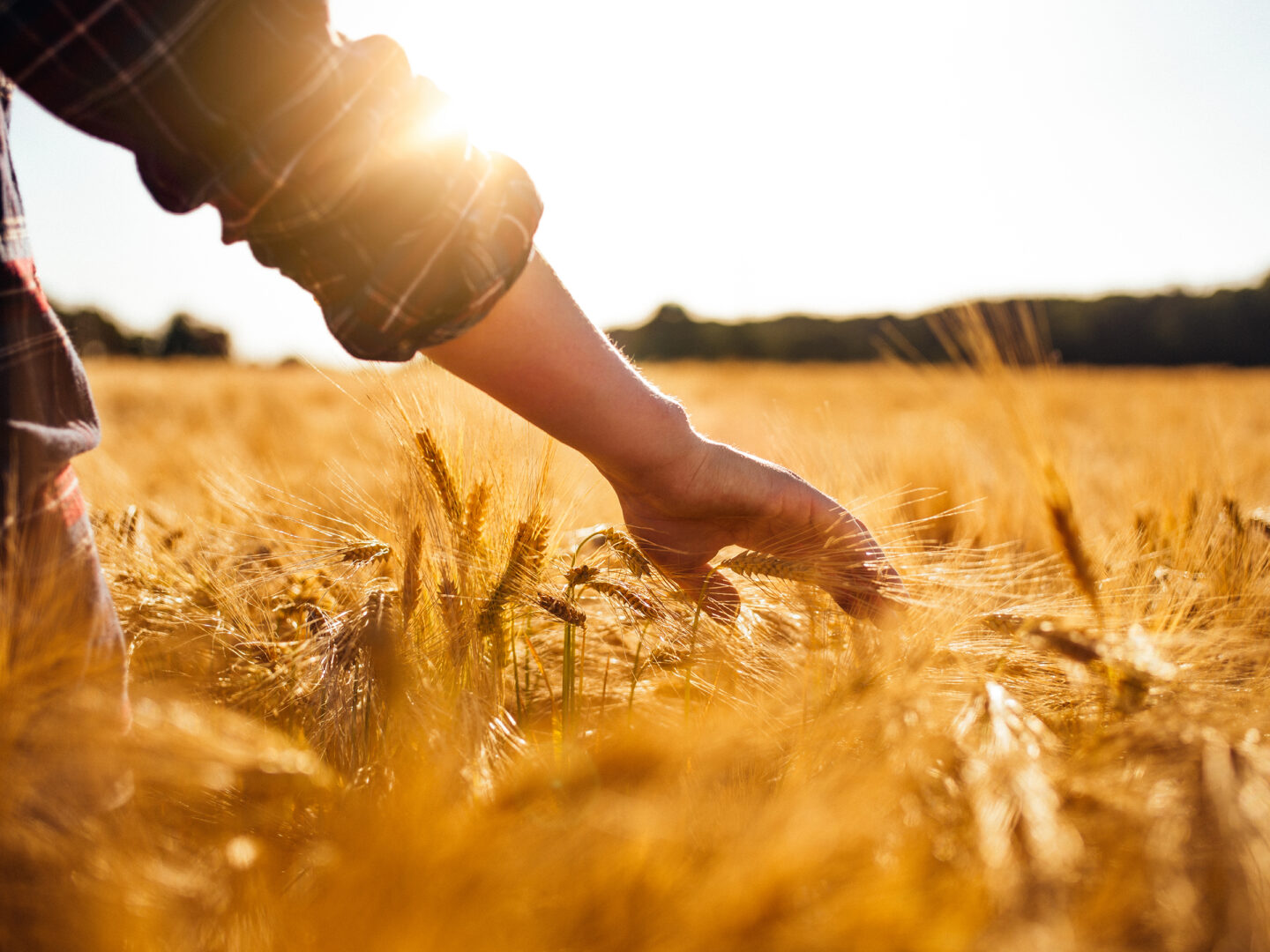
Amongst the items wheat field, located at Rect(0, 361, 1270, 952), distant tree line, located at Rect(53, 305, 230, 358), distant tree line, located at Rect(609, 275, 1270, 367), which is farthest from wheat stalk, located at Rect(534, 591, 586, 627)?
distant tree line, located at Rect(53, 305, 230, 358)

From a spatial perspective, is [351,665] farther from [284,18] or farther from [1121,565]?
[1121,565]

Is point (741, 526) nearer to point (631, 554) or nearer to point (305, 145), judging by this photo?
point (631, 554)

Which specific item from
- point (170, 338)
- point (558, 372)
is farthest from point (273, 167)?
point (170, 338)

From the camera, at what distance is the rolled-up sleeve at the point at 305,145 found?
1.33 ft

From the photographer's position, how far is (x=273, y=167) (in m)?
0.44

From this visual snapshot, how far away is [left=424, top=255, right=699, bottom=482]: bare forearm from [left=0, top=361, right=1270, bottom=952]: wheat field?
14cm

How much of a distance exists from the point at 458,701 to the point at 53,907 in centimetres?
29

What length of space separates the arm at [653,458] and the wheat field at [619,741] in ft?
0.16

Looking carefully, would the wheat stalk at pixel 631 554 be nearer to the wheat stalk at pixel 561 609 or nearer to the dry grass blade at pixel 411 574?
the wheat stalk at pixel 561 609

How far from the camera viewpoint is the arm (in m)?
0.55

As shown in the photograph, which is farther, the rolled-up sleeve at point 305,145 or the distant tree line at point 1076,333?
the distant tree line at point 1076,333

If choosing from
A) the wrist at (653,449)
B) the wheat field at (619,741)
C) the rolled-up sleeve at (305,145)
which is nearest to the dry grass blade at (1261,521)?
the wheat field at (619,741)

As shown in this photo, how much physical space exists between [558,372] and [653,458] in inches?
5.2

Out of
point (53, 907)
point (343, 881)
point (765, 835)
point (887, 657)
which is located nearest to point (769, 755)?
point (887, 657)
